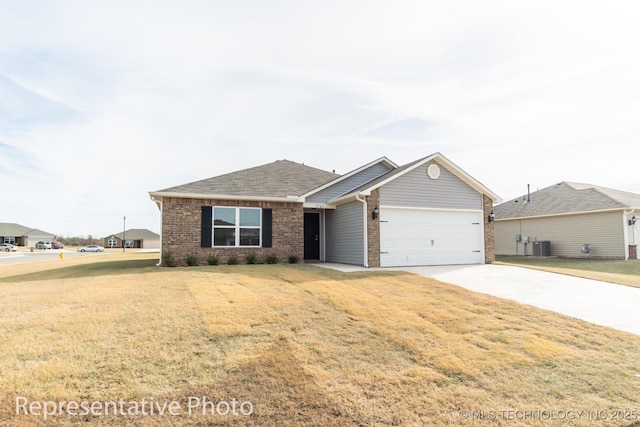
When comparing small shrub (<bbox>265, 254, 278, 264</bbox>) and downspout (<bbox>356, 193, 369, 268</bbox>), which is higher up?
downspout (<bbox>356, 193, 369, 268</bbox>)

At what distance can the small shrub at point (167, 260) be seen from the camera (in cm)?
1316

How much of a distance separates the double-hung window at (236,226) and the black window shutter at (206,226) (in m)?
0.15

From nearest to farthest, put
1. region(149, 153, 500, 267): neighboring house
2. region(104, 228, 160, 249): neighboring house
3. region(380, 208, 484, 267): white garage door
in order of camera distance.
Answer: region(149, 153, 500, 267): neighboring house, region(380, 208, 484, 267): white garage door, region(104, 228, 160, 249): neighboring house

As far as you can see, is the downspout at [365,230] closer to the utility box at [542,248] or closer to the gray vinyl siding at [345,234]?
the gray vinyl siding at [345,234]

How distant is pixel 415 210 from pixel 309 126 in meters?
6.30

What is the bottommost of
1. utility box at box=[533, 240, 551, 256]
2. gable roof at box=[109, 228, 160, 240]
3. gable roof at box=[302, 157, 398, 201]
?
utility box at box=[533, 240, 551, 256]

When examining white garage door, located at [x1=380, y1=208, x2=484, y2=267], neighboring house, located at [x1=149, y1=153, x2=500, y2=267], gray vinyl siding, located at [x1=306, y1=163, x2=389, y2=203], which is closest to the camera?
neighboring house, located at [x1=149, y1=153, x2=500, y2=267]

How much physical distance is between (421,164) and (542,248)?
12621 mm

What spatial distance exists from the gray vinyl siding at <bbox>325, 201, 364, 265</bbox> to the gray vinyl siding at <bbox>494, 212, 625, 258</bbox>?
14.1 m

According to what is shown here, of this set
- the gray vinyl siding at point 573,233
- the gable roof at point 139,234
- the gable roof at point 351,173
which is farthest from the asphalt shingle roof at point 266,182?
the gable roof at point 139,234

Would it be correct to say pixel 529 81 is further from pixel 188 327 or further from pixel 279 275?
pixel 188 327

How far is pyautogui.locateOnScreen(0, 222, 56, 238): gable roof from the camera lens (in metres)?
69.8

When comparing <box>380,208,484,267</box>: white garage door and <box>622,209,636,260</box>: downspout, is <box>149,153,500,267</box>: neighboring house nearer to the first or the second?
<box>380,208,484,267</box>: white garage door

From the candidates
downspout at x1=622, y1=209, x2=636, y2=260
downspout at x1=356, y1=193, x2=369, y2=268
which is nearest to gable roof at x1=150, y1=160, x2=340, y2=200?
downspout at x1=356, y1=193, x2=369, y2=268
